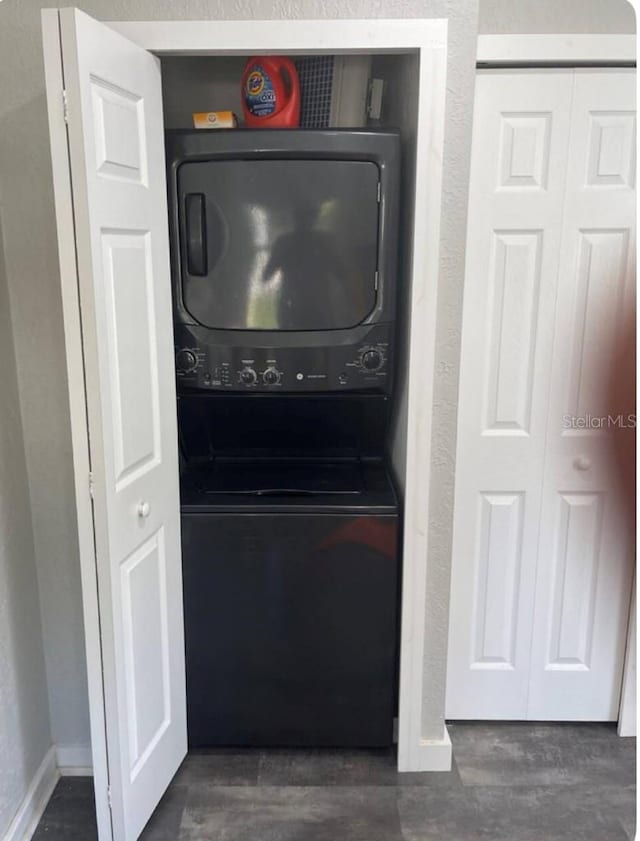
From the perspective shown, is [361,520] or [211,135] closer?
[211,135]

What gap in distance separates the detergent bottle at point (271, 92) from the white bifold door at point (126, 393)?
0.91 feet

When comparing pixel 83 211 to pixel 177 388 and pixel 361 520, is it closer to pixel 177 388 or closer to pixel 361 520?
pixel 177 388

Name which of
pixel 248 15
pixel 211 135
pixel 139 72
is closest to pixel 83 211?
pixel 139 72

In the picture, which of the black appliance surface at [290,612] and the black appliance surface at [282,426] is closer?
the black appliance surface at [290,612]

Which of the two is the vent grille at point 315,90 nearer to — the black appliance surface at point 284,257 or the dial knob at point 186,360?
the black appliance surface at point 284,257

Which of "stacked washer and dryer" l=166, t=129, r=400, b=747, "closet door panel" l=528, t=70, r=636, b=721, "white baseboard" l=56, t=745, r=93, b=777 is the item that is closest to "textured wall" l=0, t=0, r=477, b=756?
"white baseboard" l=56, t=745, r=93, b=777

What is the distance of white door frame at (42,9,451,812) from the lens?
1.36 meters

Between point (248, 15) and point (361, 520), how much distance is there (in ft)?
4.23

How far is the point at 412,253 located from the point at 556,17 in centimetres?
76

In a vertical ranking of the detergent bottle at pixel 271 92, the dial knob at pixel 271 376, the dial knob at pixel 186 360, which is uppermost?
the detergent bottle at pixel 271 92

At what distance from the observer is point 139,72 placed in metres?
1.51

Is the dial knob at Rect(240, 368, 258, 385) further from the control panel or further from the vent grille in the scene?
the vent grille

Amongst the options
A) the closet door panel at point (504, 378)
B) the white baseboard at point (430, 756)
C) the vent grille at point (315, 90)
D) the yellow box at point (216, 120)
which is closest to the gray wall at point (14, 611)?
the yellow box at point (216, 120)

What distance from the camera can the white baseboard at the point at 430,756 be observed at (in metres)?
1.94
